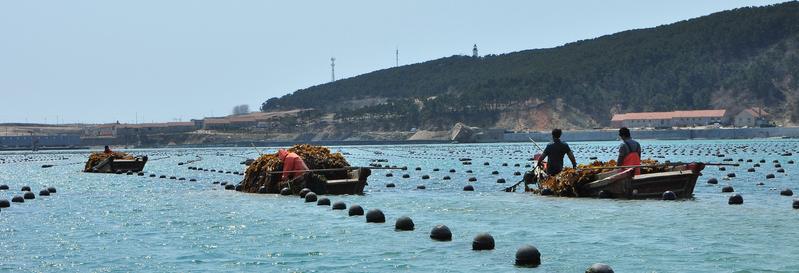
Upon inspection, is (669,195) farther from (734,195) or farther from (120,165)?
(120,165)

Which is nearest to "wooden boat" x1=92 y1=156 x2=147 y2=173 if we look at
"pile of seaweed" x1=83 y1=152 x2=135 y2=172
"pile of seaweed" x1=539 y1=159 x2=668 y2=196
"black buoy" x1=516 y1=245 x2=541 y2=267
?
"pile of seaweed" x1=83 y1=152 x2=135 y2=172

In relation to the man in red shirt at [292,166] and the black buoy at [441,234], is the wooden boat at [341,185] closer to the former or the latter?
the man in red shirt at [292,166]

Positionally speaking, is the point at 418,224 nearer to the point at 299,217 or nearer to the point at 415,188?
the point at 299,217

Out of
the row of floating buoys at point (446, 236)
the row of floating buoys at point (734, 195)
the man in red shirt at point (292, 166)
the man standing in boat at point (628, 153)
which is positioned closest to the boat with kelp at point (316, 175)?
the man in red shirt at point (292, 166)

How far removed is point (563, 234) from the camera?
2594 centimetres

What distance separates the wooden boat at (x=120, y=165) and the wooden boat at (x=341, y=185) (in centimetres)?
3733

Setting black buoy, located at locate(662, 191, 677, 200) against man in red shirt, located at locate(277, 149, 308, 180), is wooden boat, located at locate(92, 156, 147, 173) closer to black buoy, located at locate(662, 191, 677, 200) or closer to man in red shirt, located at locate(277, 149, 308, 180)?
man in red shirt, located at locate(277, 149, 308, 180)

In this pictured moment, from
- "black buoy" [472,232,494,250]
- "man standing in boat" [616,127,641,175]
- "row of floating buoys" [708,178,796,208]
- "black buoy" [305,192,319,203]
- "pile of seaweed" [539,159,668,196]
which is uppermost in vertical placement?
"man standing in boat" [616,127,641,175]

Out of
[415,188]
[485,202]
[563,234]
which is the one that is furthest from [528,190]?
[563,234]

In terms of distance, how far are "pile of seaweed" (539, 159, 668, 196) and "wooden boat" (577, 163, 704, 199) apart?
1.58ft

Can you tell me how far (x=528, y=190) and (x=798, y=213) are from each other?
12842 mm

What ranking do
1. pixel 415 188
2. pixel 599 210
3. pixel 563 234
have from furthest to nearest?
pixel 415 188 < pixel 599 210 < pixel 563 234

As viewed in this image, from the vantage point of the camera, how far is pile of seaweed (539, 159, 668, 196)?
3635cm

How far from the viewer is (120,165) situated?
76812 millimetres
